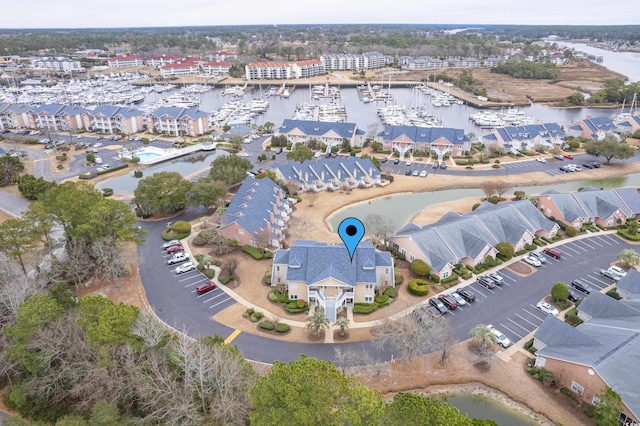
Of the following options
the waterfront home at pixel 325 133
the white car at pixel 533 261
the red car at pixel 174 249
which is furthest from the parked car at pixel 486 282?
the waterfront home at pixel 325 133

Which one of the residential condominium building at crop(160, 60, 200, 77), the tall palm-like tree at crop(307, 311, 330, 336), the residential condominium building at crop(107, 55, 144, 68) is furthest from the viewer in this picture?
the residential condominium building at crop(107, 55, 144, 68)

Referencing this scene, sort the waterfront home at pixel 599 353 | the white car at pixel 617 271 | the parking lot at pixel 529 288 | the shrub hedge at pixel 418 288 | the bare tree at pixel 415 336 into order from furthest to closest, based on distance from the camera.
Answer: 1. the white car at pixel 617 271
2. the shrub hedge at pixel 418 288
3. the parking lot at pixel 529 288
4. the bare tree at pixel 415 336
5. the waterfront home at pixel 599 353

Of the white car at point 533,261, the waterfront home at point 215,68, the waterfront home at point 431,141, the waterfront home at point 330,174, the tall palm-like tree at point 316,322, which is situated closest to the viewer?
the tall palm-like tree at point 316,322

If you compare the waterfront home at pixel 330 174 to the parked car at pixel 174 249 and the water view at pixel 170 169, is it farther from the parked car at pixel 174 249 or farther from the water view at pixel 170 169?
the parked car at pixel 174 249

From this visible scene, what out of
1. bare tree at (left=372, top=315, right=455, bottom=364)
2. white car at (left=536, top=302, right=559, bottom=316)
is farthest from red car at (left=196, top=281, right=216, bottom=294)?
white car at (left=536, top=302, right=559, bottom=316)

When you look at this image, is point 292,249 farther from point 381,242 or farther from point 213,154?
point 213,154

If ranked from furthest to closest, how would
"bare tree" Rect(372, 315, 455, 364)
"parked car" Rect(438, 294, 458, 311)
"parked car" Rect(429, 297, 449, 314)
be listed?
1. "parked car" Rect(438, 294, 458, 311)
2. "parked car" Rect(429, 297, 449, 314)
3. "bare tree" Rect(372, 315, 455, 364)

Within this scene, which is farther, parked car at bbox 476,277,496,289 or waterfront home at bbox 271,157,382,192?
waterfront home at bbox 271,157,382,192

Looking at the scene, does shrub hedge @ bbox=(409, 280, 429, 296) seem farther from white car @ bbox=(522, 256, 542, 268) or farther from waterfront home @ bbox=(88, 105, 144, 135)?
waterfront home @ bbox=(88, 105, 144, 135)
